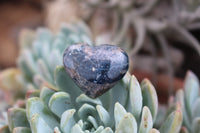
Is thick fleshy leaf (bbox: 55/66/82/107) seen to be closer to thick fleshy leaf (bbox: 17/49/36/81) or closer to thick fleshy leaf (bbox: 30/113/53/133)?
thick fleshy leaf (bbox: 30/113/53/133)

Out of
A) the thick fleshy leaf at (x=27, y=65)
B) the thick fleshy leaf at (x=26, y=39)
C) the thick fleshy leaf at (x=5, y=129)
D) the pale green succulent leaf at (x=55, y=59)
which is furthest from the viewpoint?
the thick fleshy leaf at (x=26, y=39)

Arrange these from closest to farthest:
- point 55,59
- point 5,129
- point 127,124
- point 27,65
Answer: point 127,124, point 5,129, point 55,59, point 27,65

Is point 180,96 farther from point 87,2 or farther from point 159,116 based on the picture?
point 87,2

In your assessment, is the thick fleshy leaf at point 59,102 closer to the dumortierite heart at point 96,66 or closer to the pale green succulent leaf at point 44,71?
the dumortierite heart at point 96,66

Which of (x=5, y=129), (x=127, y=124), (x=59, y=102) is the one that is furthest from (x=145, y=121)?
(x=5, y=129)

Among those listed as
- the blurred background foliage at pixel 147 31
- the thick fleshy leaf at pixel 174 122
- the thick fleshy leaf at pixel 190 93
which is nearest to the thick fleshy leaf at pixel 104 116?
the thick fleshy leaf at pixel 174 122

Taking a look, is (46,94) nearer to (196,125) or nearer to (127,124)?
(127,124)

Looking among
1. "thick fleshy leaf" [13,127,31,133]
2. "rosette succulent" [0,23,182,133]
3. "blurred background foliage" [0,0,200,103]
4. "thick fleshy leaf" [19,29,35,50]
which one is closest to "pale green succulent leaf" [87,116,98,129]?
"rosette succulent" [0,23,182,133]
